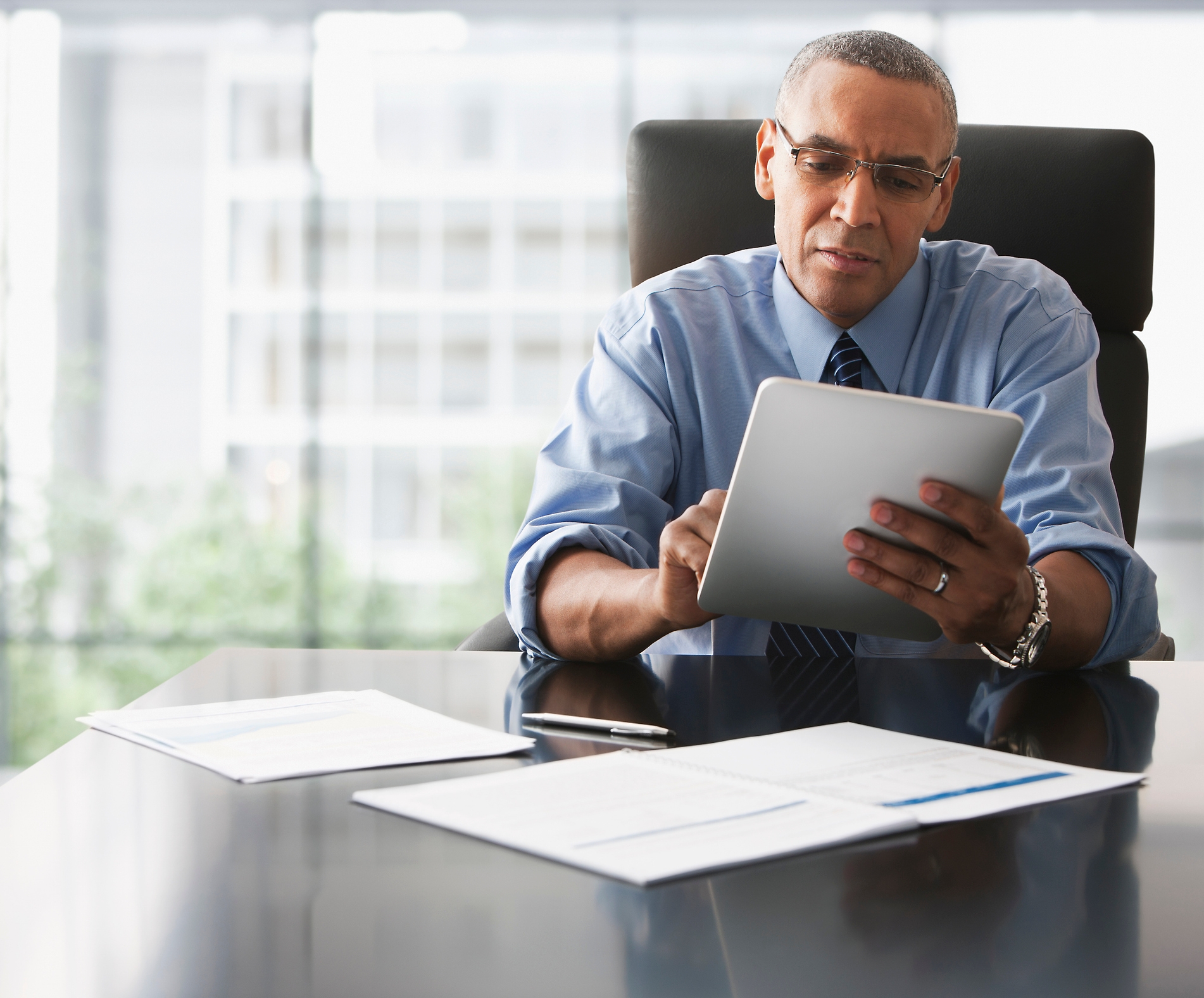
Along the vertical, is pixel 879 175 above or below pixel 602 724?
above

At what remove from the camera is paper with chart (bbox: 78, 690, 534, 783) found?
556 millimetres

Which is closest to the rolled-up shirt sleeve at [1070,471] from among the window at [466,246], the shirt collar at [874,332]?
the shirt collar at [874,332]

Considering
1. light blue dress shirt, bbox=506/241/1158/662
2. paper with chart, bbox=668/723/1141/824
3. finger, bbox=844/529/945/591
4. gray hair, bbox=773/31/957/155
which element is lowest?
paper with chart, bbox=668/723/1141/824

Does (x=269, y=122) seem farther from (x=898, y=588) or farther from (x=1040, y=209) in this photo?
(x=898, y=588)

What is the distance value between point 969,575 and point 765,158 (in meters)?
0.68

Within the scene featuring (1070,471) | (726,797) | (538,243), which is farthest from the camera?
(538,243)

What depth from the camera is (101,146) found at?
291cm

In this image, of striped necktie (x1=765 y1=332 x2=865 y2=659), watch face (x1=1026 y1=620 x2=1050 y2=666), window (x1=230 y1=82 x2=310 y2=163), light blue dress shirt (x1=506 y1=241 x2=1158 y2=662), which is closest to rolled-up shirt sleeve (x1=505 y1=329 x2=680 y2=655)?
light blue dress shirt (x1=506 y1=241 x2=1158 y2=662)

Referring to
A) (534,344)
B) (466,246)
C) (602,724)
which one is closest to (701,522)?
(602,724)

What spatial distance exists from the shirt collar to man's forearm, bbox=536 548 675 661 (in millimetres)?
384

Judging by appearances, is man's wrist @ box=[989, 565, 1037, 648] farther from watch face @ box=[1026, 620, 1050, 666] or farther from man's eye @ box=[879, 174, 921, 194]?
man's eye @ box=[879, 174, 921, 194]

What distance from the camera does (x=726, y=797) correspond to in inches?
18.6

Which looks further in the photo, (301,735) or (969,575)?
(969,575)

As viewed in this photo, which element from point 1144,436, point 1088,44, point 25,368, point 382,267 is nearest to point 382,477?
Answer: point 382,267
